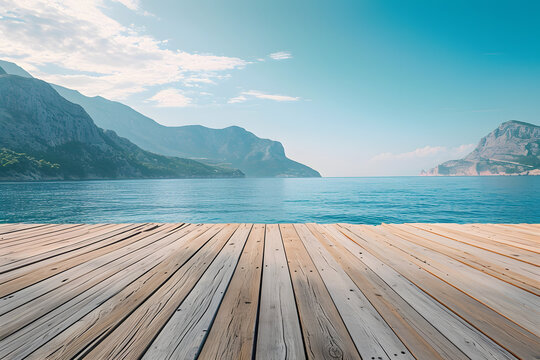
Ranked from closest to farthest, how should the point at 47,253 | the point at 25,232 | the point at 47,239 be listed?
→ 1. the point at 47,253
2. the point at 47,239
3. the point at 25,232

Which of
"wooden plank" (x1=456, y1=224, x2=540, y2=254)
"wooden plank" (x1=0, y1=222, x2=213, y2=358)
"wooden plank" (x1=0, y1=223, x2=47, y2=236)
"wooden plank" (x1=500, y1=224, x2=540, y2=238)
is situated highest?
"wooden plank" (x1=500, y1=224, x2=540, y2=238)

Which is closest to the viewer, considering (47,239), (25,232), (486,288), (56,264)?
(486,288)

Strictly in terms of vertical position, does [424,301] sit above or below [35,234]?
above

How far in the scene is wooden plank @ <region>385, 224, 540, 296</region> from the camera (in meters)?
2.82

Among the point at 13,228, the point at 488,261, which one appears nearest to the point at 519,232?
the point at 488,261

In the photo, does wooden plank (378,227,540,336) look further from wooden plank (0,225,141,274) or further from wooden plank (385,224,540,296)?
wooden plank (0,225,141,274)

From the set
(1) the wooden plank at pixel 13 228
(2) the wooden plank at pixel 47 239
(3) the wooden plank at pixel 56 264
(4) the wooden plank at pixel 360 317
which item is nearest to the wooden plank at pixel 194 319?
(4) the wooden plank at pixel 360 317

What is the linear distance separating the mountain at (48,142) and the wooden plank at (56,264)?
11554cm

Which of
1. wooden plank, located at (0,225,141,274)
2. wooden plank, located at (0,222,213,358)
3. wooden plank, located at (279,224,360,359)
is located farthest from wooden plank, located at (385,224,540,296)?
wooden plank, located at (0,225,141,274)

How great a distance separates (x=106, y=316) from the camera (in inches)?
78.9

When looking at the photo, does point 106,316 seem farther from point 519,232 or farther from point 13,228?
point 519,232

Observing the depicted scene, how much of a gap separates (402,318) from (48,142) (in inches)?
6178

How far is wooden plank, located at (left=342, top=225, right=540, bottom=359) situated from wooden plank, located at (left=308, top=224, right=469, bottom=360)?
113 mm

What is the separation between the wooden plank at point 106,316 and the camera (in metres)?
1.57
